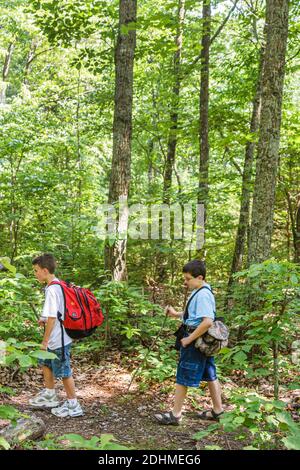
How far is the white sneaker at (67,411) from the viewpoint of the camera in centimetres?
463

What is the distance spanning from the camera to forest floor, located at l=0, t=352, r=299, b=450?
4121 mm

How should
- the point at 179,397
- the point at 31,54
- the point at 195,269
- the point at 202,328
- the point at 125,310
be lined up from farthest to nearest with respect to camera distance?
the point at 31,54 < the point at 125,310 < the point at 179,397 < the point at 195,269 < the point at 202,328

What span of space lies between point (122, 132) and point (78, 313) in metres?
3.56

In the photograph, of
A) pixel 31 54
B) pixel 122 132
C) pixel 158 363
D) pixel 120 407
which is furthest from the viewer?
pixel 31 54

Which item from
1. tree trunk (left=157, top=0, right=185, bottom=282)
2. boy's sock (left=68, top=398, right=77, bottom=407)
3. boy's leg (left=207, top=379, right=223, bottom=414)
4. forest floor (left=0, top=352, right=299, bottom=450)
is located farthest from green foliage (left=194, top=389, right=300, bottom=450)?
tree trunk (left=157, top=0, right=185, bottom=282)

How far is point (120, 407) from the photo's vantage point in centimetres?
504

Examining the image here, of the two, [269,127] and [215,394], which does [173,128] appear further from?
[215,394]

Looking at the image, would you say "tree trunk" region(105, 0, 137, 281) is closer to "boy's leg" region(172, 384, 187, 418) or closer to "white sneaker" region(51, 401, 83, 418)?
"white sneaker" region(51, 401, 83, 418)

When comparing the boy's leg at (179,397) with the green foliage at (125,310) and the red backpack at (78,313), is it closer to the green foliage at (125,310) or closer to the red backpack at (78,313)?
the red backpack at (78,313)

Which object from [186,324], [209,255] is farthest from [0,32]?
[186,324]

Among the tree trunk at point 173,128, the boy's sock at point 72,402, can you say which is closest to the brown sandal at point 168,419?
the boy's sock at point 72,402

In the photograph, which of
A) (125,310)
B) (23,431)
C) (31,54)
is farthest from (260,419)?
(31,54)

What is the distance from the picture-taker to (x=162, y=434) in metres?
4.28

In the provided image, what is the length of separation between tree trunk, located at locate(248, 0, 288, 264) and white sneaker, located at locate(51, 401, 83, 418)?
9.65 ft
